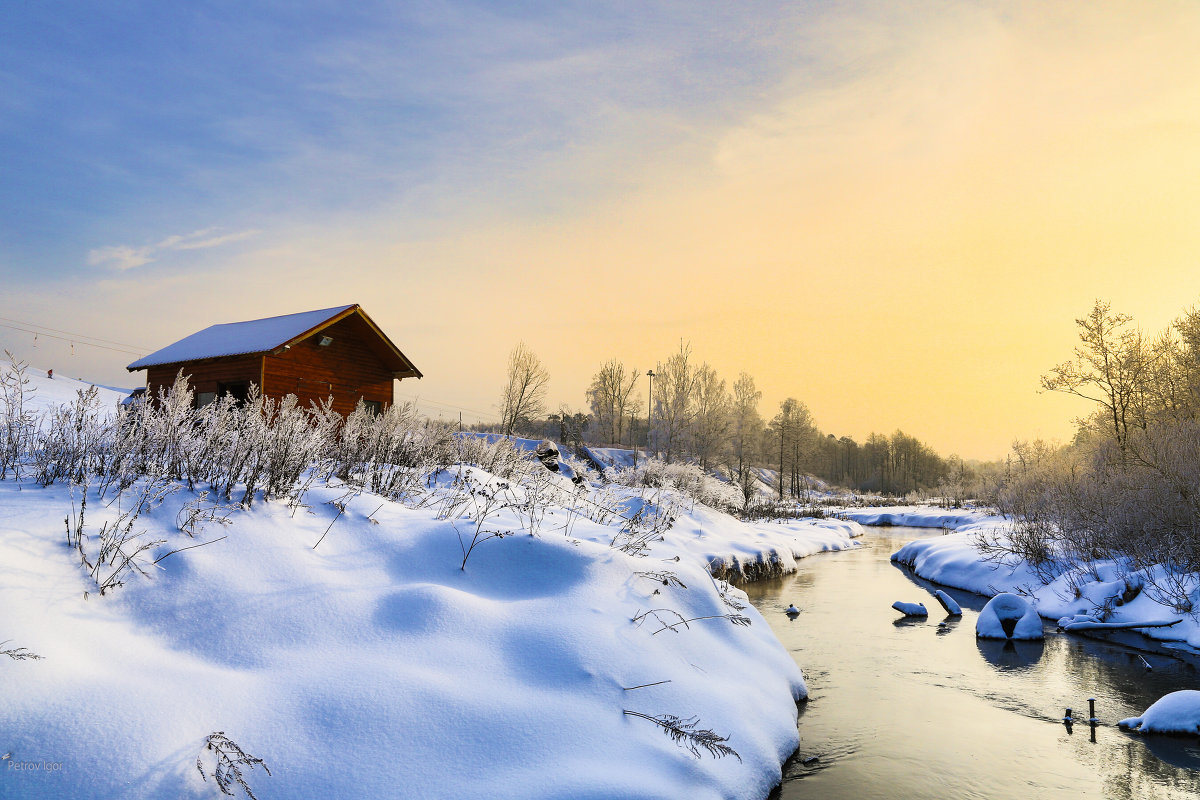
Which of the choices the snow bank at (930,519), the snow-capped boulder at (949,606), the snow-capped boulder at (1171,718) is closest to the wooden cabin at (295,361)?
the snow-capped boulder at (949,606)

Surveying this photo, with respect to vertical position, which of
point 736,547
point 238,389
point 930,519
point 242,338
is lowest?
point 930,519

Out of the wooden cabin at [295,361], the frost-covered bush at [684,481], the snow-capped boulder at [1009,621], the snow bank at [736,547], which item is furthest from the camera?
the frost-covered bush at [684,481]

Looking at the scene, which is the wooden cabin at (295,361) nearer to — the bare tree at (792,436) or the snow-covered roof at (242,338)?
the snow-covered roof at (242,338)

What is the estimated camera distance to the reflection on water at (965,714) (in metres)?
5.04

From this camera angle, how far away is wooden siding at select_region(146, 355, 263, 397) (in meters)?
16.0

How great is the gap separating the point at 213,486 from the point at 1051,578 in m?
15.5

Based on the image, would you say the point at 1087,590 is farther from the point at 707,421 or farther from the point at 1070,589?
the point at 707,421

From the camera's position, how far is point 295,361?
16609 mm

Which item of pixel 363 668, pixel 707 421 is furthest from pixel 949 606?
pixel 707 421

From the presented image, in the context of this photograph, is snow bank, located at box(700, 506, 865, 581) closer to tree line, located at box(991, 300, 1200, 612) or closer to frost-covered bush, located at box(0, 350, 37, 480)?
tree line, located at box(991, 300, 1200, 612)

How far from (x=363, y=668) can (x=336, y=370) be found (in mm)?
15737

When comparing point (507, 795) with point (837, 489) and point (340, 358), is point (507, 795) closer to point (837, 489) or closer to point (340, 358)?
point (340, 358)

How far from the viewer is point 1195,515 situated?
35.7 feet

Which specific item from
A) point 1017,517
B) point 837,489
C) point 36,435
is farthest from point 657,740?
point 837,489
